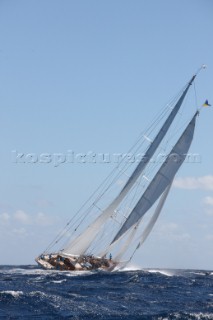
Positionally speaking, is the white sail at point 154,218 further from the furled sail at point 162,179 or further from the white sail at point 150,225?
the furled sail at point 162,179

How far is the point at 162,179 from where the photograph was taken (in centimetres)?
5325

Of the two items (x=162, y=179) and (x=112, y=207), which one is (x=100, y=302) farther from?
(x=162, y=179)

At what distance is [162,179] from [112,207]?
5.98 m

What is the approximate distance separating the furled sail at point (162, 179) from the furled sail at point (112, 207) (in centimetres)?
175

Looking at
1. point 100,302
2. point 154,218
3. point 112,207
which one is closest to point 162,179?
point 154,218

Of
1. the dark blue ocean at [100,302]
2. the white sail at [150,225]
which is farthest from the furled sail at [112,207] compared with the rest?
the dark blue ocean at [100,302]

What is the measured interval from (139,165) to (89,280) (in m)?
15.8

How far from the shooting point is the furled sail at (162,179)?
5303cm

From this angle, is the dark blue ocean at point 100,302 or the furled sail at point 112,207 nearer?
the dark blue ocean at point 100,302

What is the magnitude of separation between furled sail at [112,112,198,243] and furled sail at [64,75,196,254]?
175 centimetres

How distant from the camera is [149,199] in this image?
53.0 meters

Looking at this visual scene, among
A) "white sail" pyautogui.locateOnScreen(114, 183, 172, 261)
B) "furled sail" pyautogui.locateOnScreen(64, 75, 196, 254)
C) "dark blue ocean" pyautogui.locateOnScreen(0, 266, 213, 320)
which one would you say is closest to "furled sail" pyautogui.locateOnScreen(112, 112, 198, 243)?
"white sail" pyautogui.locateOnScreen(114, 183, 172, 261)

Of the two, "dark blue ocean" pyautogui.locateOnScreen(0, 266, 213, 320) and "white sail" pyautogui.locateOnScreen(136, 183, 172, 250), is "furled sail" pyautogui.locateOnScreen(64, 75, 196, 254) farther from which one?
"dark blue ocean" pyautogui.locateOnScreen(0, 266, 213, 320)

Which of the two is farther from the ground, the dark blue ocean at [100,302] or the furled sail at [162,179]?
the furled sail at [162,179]
